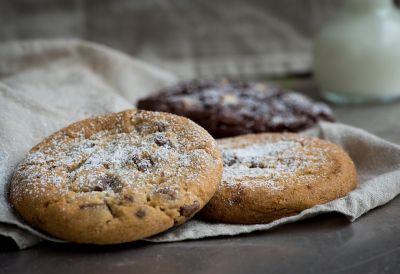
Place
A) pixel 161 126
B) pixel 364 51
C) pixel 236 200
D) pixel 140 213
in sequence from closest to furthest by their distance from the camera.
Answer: pixel 140 213, pixel 236 200, pixel 161 126, pixel 364 51

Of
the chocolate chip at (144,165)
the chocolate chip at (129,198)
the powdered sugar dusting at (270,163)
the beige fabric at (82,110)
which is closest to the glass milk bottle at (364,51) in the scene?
the beige fabric at (82,110)

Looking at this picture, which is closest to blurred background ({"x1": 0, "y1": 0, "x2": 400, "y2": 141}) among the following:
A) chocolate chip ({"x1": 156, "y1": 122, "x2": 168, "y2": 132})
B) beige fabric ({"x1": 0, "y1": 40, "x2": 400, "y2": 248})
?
beige fabric ({"x1": 0, "y1": 40, "x2": 400, "y2": 248})

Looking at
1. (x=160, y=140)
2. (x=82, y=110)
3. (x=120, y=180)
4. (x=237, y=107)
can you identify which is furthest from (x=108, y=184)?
(x=237, y=107)

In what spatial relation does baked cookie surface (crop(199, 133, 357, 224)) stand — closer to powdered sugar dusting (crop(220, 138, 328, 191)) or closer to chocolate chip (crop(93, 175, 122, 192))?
powdered sugar dusting (crop(220, 138, 328, 191))

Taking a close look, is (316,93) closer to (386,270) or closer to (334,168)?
(334,168)

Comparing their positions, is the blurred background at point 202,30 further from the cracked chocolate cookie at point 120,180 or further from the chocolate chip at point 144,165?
the chocolate chip at point 144,165

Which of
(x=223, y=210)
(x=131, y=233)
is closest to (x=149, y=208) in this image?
(x=131, y=233)

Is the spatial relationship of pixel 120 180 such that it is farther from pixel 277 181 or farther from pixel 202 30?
Result: pixel 202 30

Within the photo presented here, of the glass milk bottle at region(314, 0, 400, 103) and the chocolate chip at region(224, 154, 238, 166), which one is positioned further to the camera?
the glass milk bottle at region(314, 0, 400, 103)
